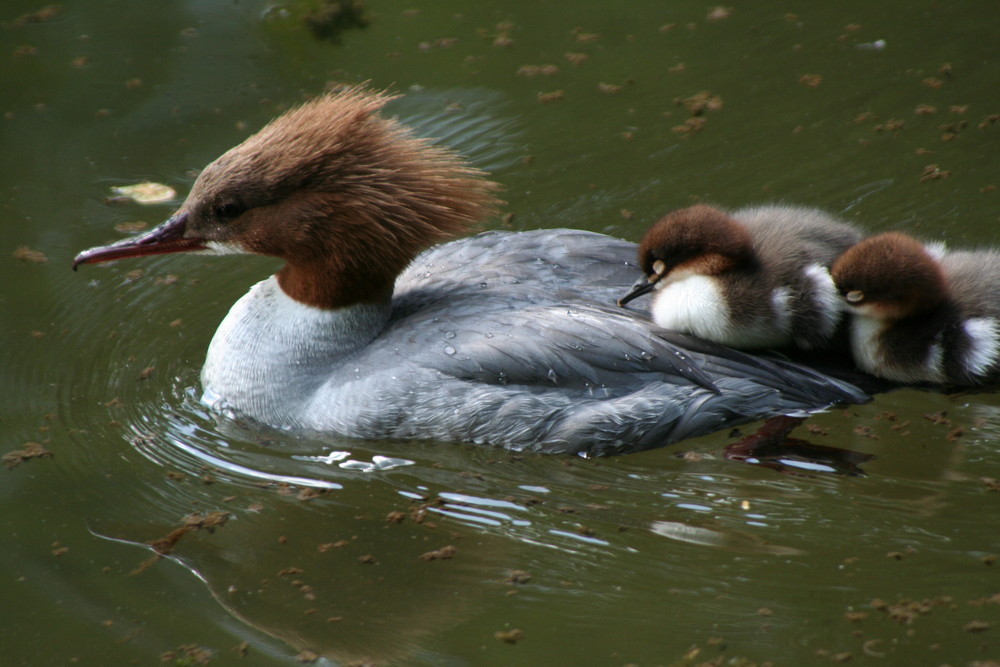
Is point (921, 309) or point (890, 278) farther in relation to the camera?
point (921, 309)

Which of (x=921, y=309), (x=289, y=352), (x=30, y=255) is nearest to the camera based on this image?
(x=921, y=309)

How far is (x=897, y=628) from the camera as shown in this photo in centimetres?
359

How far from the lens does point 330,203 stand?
4.63 metres

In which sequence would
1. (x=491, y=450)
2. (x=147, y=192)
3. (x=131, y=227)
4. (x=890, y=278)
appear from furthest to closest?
(x=147, y=192)
(x=131, y=227)
(x=491, y=450)
(x=890, y=278)

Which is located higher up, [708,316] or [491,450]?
[708,316]

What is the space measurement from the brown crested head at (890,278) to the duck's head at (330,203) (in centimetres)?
158

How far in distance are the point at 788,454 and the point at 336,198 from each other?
2.16m

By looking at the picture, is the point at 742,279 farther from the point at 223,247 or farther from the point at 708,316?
the point at 223,247

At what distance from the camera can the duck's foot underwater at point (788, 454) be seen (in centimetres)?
449

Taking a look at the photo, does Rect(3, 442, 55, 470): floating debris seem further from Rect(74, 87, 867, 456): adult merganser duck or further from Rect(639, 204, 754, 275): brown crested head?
Rect(639, 204, 754, 275): brown crested head

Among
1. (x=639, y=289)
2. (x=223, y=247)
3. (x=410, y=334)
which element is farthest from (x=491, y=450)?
(x=223, y=247)

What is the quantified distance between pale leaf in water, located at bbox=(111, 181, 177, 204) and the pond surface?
0.10m

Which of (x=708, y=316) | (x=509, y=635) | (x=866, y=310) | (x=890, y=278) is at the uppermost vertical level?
(x=890, y=278)

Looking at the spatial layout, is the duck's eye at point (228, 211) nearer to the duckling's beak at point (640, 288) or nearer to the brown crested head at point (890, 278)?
the duckling's beak at point (640, 288)
